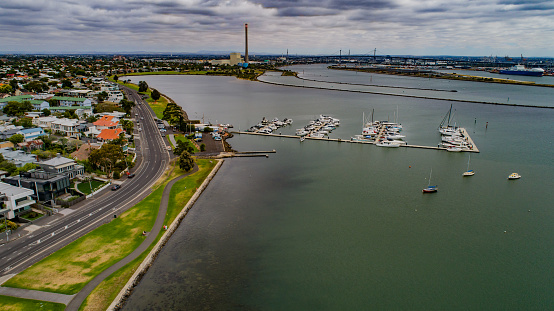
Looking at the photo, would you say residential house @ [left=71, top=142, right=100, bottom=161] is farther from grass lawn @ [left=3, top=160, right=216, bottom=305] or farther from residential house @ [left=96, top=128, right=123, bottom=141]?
grass lawn @ [left=3, top=160, right=216, bottom=305]

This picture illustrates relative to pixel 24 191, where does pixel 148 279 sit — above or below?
below

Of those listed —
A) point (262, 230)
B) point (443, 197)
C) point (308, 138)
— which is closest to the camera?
point (262, 230)

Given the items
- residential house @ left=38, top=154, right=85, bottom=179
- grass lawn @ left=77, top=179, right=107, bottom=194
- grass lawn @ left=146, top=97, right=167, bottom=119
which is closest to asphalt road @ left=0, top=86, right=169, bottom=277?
grass lawn @ left=77, top=179, right=107, bottom=194

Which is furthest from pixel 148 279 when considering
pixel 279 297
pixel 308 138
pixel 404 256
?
pixel 308 138

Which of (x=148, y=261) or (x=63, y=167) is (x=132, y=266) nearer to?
(x=148, y=261)

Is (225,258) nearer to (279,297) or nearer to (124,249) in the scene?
(279,297)

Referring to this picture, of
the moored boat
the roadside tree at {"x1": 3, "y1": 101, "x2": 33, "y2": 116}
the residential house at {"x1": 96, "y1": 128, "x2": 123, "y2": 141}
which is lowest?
the moored boat

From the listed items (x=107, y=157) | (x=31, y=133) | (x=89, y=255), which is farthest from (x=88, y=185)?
(x=31, y=133)

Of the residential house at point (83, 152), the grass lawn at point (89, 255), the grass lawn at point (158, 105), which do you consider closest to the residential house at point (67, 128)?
the residential house at point (83, 152)
